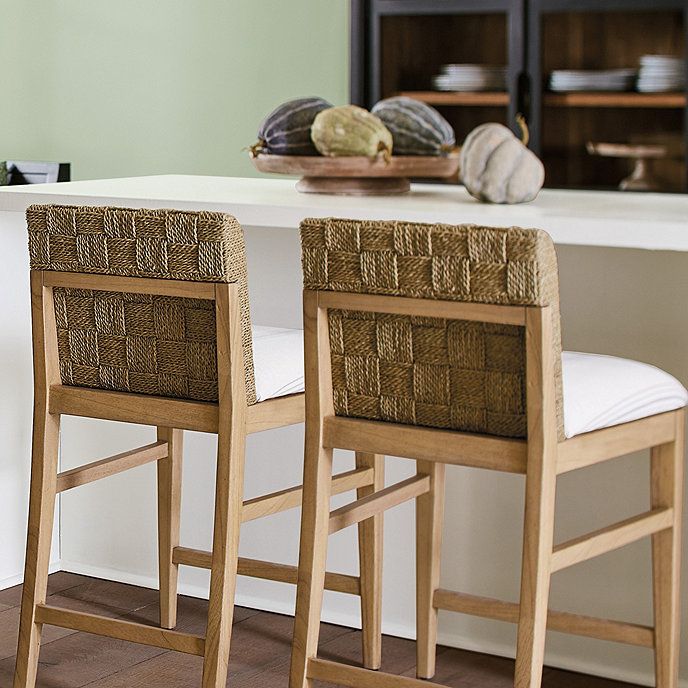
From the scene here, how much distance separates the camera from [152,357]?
205cm

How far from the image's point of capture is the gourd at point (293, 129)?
2508mm

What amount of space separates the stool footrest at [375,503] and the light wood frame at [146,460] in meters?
0.17

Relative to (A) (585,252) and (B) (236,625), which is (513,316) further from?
(B) (236,625)

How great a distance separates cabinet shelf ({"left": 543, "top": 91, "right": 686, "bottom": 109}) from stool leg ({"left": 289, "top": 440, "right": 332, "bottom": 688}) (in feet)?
7.96

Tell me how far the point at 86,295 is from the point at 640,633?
3.40 feet

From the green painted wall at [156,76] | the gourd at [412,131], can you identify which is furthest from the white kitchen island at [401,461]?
the green painted wall at [156,76]

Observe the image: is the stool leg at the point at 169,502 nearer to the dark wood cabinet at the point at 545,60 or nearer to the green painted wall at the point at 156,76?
the dark wood cabinet at the point at 545,60

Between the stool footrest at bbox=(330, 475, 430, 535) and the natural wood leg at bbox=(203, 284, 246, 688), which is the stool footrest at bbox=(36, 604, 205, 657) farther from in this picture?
the stool footrest at bbox=(330, 475, 430, 535)

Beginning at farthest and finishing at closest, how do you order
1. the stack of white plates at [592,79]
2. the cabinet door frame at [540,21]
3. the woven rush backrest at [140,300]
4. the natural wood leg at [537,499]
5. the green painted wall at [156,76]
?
Answer: the green painted wall at [156,76] < the stack of white plates at [592,79] < the cabinet door frame at [540,21] < the woven rush backrest at [140,300] < the natural wood leg at [537,499]

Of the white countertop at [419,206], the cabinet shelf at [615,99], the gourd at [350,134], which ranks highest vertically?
the cabinet shelf at [615,99]

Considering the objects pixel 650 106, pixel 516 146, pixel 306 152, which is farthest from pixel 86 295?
pixel 650 106

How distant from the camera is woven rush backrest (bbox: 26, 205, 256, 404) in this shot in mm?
1947

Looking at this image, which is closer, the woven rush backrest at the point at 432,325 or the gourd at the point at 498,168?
the woven rush backrest at the point at 432,325

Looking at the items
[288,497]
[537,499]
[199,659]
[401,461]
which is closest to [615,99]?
[401,461]
